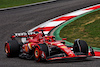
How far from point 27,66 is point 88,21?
8.04 metres

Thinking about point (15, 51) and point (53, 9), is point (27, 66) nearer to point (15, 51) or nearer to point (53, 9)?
point (15, 51)

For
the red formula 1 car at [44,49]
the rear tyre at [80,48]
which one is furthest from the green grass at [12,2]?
the rear tyre at [80,48]

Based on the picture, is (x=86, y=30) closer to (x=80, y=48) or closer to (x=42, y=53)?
(x=80, y=48)

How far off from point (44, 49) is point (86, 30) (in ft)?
17.2

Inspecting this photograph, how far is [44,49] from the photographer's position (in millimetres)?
8812

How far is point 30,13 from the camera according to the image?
2045 centimetres

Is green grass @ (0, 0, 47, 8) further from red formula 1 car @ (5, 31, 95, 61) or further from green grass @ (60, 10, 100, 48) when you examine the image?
red formula 1 car @ (5, 31, 95, 61)

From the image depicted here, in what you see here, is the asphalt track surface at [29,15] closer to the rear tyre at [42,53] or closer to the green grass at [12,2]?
the green grass at [12,2]

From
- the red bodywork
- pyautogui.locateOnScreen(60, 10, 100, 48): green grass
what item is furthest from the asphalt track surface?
pyautogui.locateOnScreen(60, 10, 100, 48): green grass

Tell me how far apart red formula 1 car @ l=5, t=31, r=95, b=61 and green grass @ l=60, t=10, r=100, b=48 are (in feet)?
6.63

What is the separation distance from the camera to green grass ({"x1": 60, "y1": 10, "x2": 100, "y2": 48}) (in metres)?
12.2

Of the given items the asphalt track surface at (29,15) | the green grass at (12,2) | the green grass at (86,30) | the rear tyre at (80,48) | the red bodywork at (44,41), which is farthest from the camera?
the green grass at (12,2)

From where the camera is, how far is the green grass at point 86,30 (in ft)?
40.2

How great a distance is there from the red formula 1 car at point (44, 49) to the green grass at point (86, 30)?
2.02 meters
